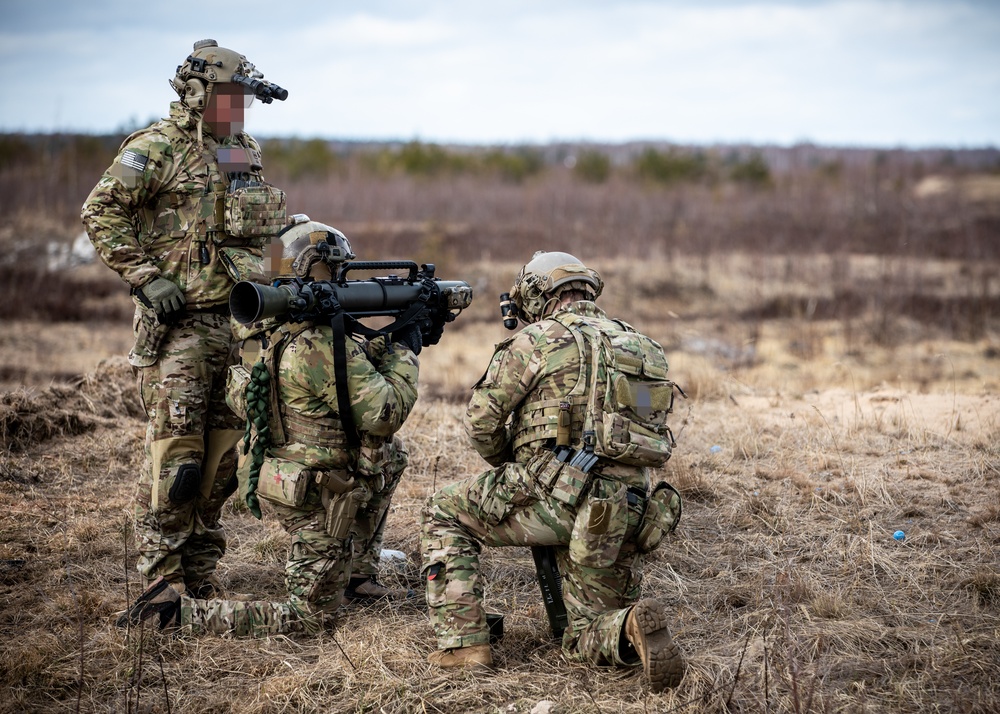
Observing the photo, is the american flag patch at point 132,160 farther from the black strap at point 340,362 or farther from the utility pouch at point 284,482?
the utility pouch at point 284,482

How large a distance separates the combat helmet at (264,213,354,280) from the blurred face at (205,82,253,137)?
0.72 metres

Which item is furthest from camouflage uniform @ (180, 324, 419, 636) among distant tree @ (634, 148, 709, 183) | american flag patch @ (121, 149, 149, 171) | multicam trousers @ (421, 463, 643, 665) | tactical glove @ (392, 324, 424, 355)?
distant tree @ (634, 148, 709, 183)

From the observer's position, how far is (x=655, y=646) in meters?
3.38

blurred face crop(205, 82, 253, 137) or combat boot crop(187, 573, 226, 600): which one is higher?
blurred face crop(205, 82, 253, 137)

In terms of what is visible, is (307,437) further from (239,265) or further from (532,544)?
(532,544)

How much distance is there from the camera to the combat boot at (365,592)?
15.0 ft

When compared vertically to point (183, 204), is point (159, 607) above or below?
below

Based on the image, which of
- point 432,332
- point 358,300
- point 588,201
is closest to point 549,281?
point 432,332

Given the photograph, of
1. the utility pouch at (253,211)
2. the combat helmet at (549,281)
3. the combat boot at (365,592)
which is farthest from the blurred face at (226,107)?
the combat boot at (365,592)

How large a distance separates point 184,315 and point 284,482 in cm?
110

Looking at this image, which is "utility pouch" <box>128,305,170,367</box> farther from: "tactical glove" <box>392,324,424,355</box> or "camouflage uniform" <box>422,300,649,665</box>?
"camouflage uniform" <box>422,300,649,665</box>

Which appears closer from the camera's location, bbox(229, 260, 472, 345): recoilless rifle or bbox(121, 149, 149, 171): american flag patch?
bbox(229, 260, 472, 345): recoilless rifle

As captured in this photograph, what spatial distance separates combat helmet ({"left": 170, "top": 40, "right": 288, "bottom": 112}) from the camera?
14.2 feet

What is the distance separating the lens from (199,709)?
353 cm
